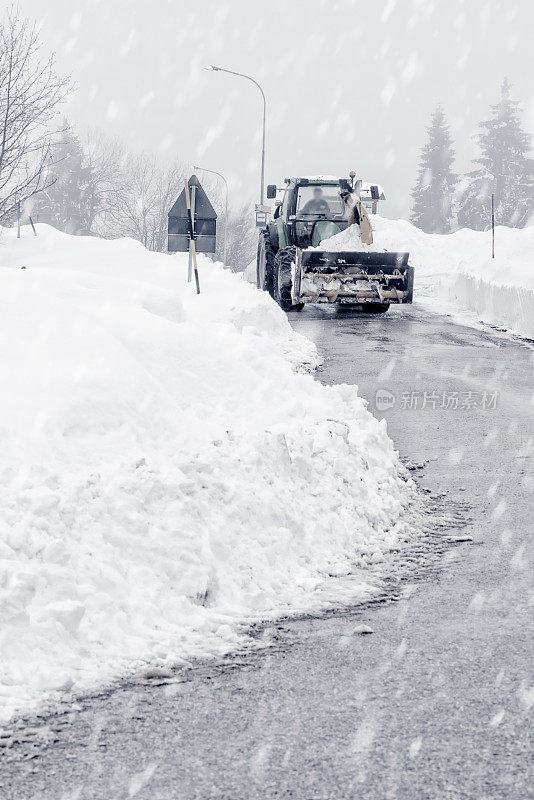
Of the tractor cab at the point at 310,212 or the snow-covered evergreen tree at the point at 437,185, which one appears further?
the snow-covered evergreen tree at the point at 437,185

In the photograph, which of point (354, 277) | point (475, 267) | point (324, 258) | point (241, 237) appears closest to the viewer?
point (324, 258)

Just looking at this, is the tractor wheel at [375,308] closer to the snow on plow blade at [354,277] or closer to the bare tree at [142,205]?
the snow on plow blade at [354,277]

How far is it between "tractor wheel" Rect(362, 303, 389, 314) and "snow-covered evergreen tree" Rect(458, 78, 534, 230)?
52275mm

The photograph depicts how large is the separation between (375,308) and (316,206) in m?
2.62

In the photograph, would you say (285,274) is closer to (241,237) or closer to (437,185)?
(437,185)

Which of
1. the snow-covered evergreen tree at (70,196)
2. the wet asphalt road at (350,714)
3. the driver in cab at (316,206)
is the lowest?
the wet asphalt road at (350,714)

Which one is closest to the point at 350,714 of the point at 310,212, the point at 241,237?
the point at 310,212

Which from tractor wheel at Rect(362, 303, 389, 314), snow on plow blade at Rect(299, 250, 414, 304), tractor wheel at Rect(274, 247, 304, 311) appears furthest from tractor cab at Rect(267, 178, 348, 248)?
snow on plow blade at Rect(299, 250, 414, 304)

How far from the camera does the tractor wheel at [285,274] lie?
20156 mm

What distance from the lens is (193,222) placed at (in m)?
16.0

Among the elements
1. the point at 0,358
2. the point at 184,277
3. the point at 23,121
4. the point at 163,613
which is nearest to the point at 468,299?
the point at 184,277

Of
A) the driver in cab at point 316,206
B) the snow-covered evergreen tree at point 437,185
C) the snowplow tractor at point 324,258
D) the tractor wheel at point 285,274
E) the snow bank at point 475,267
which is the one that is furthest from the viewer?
the snow-covered evergreen tree at point 437,185

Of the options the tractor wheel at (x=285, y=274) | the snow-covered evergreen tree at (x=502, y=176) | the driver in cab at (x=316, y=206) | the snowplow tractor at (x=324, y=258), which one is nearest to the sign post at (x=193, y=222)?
the snowplow tractor at (x=324, y=258)

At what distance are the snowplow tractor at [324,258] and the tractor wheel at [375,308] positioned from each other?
22 mm
